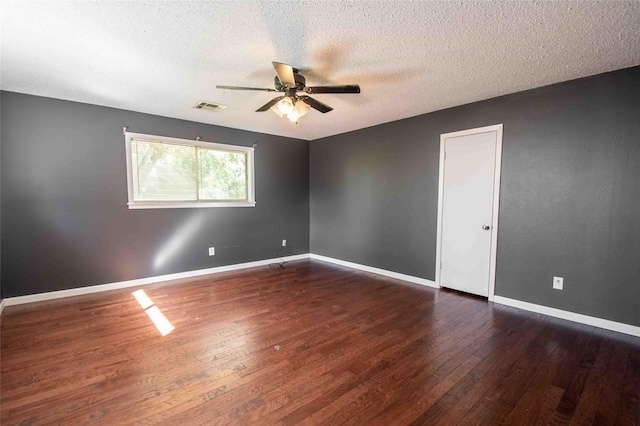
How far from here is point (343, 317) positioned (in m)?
2.91

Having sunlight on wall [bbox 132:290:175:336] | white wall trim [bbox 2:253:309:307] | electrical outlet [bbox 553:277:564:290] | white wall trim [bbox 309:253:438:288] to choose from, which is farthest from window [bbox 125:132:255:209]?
electrical outlet [bbox 553:277:564:290]

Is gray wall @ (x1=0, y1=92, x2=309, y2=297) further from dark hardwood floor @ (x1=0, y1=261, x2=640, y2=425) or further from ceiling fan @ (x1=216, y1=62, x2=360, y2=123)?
ceiling fan @ (x1=216, y1=62, x2=360, y2=123)

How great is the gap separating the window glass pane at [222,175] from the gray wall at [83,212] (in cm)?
24

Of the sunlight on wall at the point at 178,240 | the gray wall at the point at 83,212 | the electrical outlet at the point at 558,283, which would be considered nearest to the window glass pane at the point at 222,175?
the gray wall at the point at 83,212

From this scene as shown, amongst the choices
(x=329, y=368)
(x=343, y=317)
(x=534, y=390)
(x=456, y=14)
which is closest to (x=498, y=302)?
(x=534, y=390)

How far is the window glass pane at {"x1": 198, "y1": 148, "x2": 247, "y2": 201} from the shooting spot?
177 inches

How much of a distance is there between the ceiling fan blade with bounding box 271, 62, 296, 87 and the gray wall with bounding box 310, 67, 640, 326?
2.41 metres

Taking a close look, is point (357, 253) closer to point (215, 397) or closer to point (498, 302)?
point (498, 302)

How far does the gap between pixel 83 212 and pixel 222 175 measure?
1909 mm

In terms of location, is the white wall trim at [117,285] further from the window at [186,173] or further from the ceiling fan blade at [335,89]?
the ceiling fan blade at [335,89]

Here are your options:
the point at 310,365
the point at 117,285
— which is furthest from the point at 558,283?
the point at 117,285

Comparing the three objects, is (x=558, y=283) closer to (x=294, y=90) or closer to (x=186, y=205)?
(x=294, y=90)

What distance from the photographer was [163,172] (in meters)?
4.11

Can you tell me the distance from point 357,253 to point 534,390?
3.27 m
